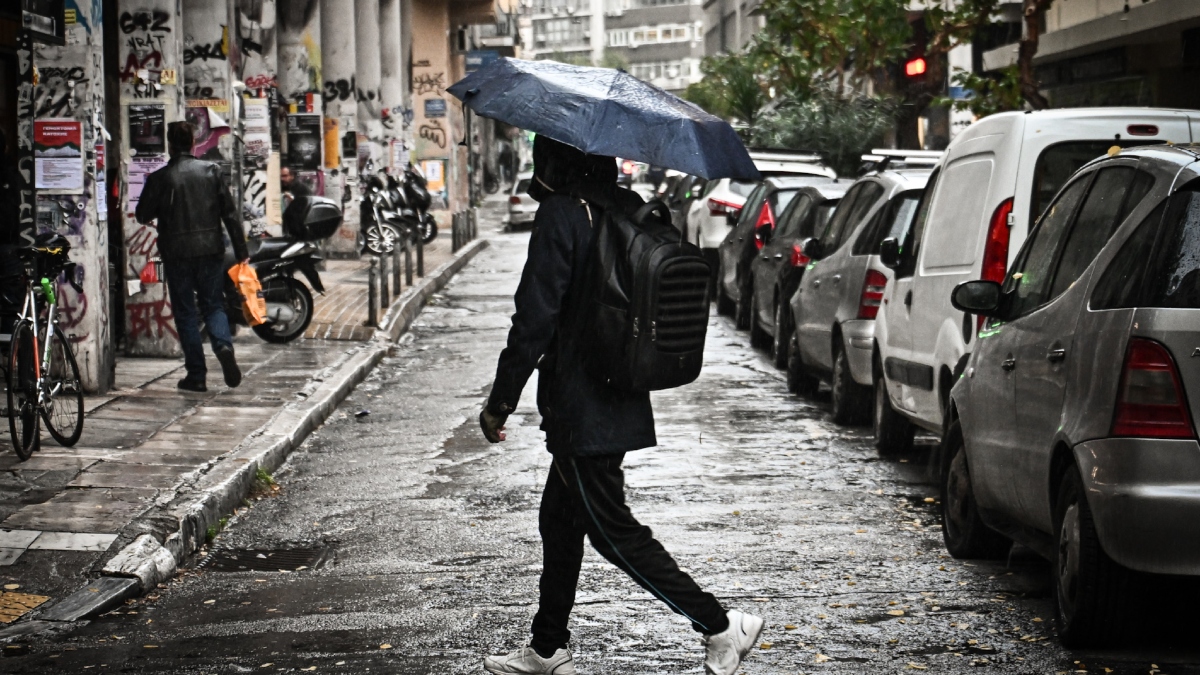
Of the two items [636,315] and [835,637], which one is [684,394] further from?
[636,315]

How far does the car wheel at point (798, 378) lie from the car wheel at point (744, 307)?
4658 mm

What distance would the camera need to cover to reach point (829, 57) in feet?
113

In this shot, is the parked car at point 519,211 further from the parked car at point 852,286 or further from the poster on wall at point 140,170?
the parked car at point 852,286

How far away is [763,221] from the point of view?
17859 millimetres

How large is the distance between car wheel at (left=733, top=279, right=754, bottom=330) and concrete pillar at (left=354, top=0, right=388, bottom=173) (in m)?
14.3

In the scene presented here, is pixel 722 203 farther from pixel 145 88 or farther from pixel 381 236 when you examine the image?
pixel 381 236

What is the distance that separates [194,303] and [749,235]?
7.09m

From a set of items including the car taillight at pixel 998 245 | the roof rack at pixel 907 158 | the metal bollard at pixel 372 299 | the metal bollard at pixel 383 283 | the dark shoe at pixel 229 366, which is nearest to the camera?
the car taillight at pixel 998 245

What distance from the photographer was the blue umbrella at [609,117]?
5.22 meters

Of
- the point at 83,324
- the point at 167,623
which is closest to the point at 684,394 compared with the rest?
the point at 83,324

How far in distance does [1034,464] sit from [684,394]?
7.42 metres

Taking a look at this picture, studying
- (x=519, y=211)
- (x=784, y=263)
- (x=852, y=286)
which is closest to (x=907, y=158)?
(x=784, y=263)

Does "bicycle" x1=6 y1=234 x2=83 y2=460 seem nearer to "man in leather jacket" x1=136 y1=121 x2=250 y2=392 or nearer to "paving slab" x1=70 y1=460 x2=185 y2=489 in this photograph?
"paving slab" x1=70 y1=460 x2=185 y2=489

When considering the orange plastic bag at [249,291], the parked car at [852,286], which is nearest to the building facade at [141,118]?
the orange plastic bag at [249,291]
